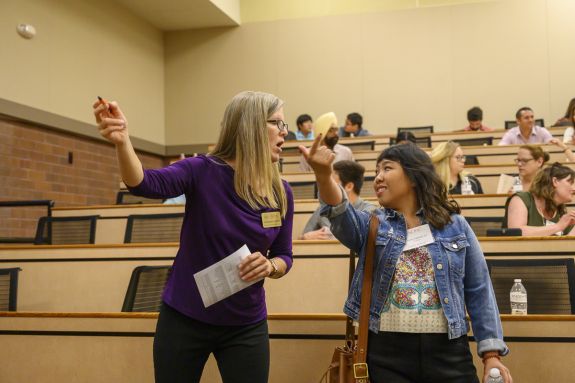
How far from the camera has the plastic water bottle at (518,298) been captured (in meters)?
2.21

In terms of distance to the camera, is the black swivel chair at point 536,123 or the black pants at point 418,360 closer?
the black pants at point 418,360

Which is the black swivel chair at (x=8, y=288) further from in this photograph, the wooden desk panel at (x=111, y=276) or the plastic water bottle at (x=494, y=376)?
the plastic water bottle at (x=494, y=376)

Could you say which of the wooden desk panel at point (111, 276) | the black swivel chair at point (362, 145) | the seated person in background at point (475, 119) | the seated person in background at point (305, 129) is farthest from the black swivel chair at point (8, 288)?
the seated person in background at point (475, 119)

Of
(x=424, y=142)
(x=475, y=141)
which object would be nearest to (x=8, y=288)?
(x=424, y=142)

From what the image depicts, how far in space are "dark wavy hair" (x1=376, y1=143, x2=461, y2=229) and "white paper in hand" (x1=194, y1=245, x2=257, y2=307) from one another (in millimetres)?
509

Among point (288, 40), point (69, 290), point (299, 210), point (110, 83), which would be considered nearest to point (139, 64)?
point (110, 83)

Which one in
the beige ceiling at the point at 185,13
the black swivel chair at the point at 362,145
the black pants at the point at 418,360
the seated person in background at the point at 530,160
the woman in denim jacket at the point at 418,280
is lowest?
the black pants at the point at 418,360

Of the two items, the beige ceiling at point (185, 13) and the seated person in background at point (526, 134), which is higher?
the beige ceiling at point (185, 13)

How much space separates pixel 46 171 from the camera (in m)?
6.69

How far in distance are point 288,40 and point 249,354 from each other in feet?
28.2

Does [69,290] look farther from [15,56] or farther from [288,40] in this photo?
[288,40]

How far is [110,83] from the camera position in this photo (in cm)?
807

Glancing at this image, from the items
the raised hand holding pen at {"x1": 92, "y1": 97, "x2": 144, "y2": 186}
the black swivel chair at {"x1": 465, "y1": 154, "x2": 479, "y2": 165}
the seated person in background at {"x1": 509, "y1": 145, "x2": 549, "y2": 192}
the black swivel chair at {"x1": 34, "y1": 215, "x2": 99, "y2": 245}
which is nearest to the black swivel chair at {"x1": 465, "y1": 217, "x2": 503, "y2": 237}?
the seated person in background at {"x1": 509, "y1": 145, "x2": 549, "y2": 192}

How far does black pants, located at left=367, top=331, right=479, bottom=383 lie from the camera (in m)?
1.50
